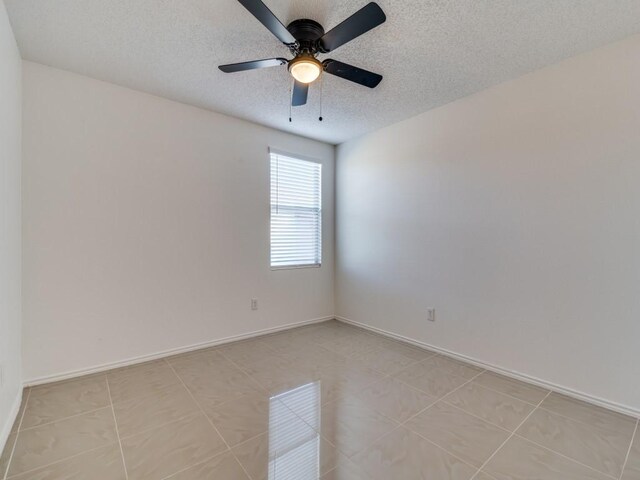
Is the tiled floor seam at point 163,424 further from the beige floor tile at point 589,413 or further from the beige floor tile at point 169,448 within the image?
the beige floor tile at point 589,413

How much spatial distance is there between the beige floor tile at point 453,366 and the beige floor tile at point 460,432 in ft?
2.06

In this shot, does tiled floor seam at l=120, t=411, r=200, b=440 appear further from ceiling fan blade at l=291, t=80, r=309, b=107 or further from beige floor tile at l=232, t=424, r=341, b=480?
ceiling fan blade at l=291, t=80, r=309, b=107

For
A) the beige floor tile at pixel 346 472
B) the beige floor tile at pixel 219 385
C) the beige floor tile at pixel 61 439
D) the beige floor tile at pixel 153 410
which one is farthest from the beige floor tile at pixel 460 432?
the beige floor tile at pixel 61 439

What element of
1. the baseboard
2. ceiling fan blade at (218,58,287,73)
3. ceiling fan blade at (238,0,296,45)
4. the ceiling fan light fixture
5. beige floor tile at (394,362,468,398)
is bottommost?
beige floor tile at (394,362,468,398)

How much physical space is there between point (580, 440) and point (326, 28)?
2.94 m

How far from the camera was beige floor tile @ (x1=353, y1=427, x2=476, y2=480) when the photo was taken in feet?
4.94

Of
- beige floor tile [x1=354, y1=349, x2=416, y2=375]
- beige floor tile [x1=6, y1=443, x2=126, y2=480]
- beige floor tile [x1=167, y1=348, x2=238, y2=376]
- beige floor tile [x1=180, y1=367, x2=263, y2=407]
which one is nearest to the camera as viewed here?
beige floor tile [x1=6, y1=443, x2=126, y2=480]

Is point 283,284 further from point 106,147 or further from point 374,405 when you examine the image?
point 106,147

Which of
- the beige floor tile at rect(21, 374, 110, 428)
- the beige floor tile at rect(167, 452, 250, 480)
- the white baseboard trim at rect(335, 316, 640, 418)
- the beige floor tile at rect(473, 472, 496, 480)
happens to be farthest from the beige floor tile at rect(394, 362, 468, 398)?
the beige floor tile at rect(21, 374, 110, 428)

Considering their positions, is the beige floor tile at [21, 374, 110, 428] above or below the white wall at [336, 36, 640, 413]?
below

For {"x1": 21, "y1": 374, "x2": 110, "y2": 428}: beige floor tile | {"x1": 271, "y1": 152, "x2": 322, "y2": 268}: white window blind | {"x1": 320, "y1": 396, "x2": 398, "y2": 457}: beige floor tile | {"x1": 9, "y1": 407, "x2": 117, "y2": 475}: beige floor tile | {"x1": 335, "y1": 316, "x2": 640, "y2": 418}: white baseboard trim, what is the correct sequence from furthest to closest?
{"x1": 271, "y1": 152, "x2": 322, "y2": 268}: white window blind, {"x1": 335, "y1": 316, "x2": 640, "y2": 418}: white baseboard trim, {"x1": 21, "y1": 374, "x2": 110, "y2": 428}: beige floor tile, {"x1": 320, "y1": 396, "x2": 398, "y2": 457}: beige floor tile, {"x1": 9, "y1": 407, "x2": 117, "y2": 475}: beige floor tile

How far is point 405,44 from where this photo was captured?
2143mm

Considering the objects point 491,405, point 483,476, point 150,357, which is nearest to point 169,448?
point 150,357

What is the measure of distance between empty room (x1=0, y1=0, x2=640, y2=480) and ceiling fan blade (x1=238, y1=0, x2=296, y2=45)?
0.01 m
